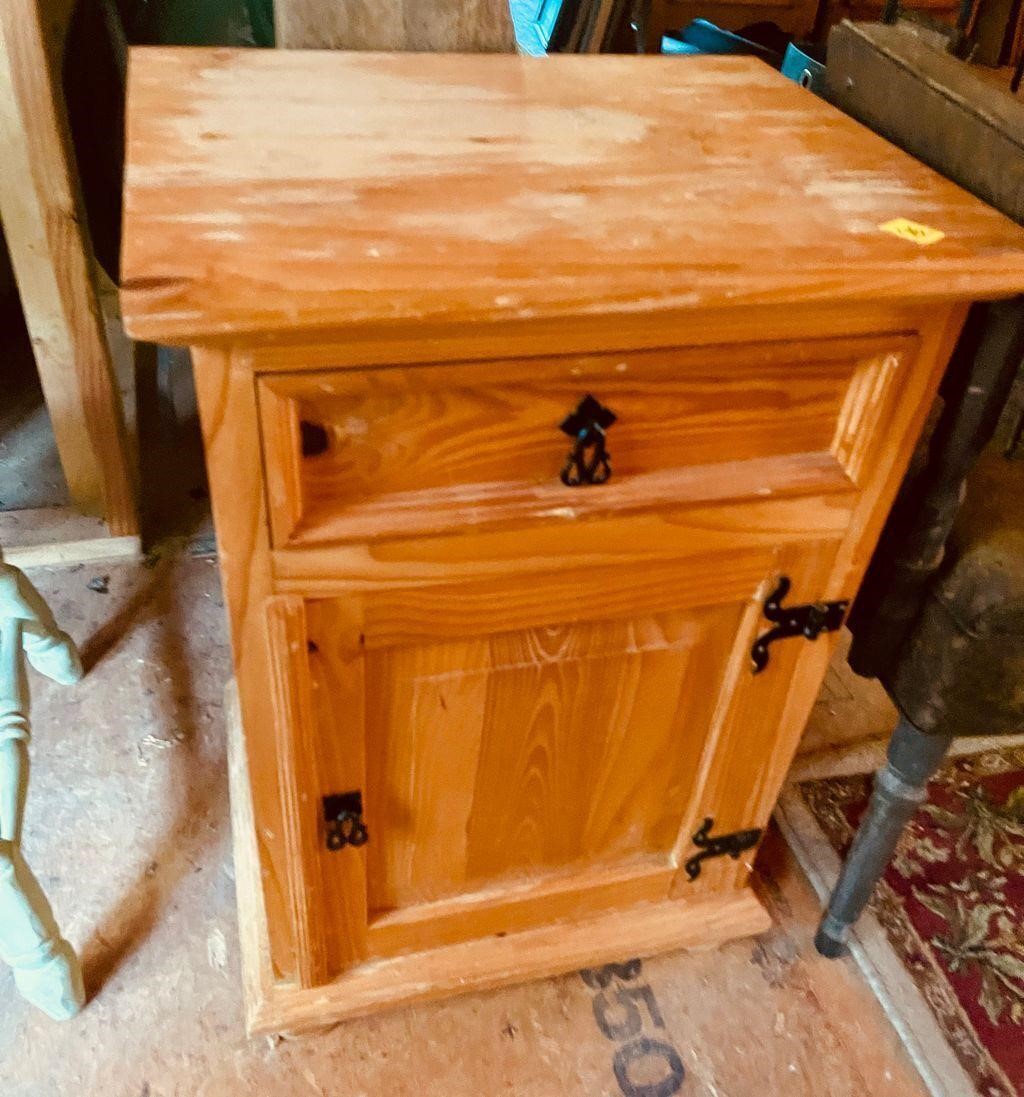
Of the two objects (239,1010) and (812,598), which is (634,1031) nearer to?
(239,1010)

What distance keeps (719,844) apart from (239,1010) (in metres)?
0.51

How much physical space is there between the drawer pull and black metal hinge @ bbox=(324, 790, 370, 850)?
0.32 meters

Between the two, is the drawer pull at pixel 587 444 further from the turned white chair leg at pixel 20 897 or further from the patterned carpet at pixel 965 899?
the patterned carpet at pixel 965 899

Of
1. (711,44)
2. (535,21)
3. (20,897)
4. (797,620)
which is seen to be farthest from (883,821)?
(711,44)

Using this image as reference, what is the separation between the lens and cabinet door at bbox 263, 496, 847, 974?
0.70 metres

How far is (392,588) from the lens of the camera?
683mm

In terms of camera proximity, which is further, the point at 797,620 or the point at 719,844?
the point at 719,844

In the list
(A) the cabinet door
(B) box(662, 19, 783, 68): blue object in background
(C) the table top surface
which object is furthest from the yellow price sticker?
(B) box(662, 19, 783, 68): blue object in background

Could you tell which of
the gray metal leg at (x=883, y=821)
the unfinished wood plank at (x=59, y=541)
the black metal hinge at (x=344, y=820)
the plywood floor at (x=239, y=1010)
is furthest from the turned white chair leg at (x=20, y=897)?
the gray metal leg at (x=883, y=821)

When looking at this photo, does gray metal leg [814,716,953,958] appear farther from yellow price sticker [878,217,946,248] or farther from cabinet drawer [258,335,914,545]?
yellow price sticker [878,217,946,248]

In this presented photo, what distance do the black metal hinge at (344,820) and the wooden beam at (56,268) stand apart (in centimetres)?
75

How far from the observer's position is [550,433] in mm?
648

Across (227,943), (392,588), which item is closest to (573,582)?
(392,588)

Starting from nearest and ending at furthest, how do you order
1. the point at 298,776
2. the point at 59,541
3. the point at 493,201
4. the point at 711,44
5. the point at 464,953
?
the point at 493,201, the point at 298,776, the point at 464,953, the point at 59,541, the point at 711,44
